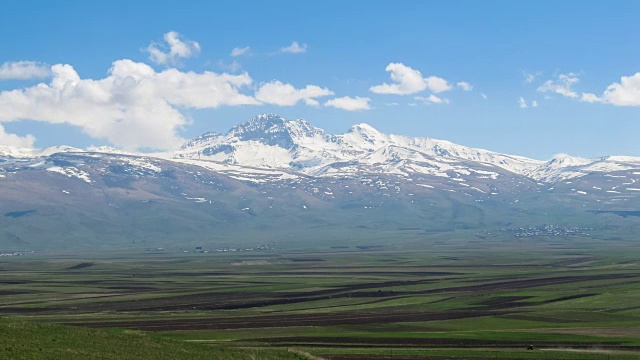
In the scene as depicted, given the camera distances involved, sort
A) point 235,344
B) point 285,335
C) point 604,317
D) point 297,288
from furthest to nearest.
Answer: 1. point 297,288
2. point 604,317
3. point 285,335
4. point 235,344

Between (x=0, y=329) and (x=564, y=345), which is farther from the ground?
(x=0, y=329)

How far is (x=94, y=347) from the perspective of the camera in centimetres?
6469

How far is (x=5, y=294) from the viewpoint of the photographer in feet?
588

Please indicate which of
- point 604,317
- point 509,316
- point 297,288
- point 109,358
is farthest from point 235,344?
point 297,288

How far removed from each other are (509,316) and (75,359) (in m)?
84.4

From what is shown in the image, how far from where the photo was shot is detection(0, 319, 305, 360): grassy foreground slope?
2267 inches

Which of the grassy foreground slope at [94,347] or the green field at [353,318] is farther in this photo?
the green field at [353,318]

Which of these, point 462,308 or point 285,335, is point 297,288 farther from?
point 285,335

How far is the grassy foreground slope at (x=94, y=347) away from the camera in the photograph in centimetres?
5759

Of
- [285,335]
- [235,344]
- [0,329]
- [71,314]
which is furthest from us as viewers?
[71,314]

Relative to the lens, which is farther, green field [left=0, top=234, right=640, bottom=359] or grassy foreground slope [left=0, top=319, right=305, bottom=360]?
green field [left=0, top=234, right=640, bottom=359]

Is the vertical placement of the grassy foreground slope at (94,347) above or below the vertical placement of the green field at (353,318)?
above

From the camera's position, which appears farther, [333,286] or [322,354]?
[333,286]

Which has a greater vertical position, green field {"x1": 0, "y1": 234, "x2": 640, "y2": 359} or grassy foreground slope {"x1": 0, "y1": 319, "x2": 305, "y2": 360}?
grassy foreground slope {"x1": 0, "y1": 319, "x2": 305, "y2": 360}
